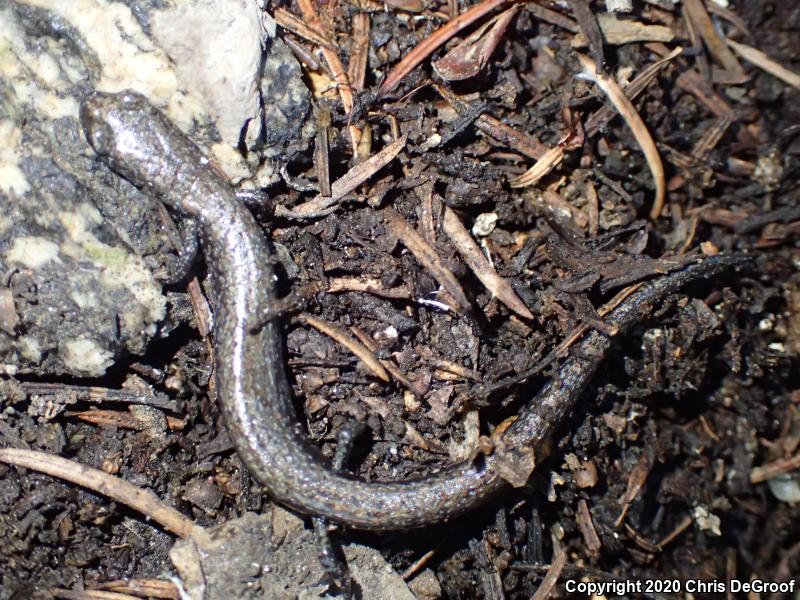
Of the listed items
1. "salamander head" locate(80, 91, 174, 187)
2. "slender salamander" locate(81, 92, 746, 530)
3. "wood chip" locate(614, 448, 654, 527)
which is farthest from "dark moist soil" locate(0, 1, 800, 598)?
"salamander head" locate(80, 91, 174, 187)

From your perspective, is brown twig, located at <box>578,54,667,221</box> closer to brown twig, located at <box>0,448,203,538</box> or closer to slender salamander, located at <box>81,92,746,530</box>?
slender salamander, located at <box>81,92,746,530</box>

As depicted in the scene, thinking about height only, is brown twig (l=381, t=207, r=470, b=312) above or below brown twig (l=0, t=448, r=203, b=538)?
above

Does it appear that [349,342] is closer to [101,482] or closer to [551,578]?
[101,482]

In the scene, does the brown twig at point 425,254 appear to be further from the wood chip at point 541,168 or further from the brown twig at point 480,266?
the wood chip at point 541,168

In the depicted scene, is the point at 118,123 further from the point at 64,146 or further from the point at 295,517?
the point at 295,517

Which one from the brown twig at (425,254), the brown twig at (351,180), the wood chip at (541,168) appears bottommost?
the brown twig at (425,254)

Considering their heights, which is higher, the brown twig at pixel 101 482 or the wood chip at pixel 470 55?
the wood chip at pixel 470 55

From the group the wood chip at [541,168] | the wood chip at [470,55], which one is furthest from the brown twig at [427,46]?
the wood chip at [541,168]
